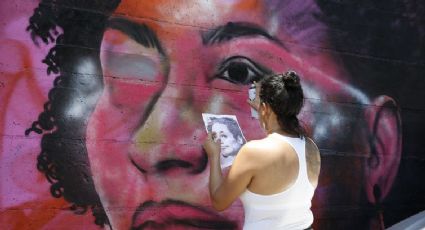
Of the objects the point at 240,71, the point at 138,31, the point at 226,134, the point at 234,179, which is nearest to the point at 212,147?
the point at 234,179

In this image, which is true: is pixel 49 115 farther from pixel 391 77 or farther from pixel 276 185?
pixel 391 77

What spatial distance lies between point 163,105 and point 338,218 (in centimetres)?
169

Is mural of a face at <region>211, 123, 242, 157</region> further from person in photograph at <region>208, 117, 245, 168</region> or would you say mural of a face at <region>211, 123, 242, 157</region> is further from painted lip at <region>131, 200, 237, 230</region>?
painted lip at <region>131, 200, 237, 230</region>

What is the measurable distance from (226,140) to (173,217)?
1.19 meters

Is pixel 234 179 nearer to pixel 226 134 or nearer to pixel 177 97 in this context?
pixel 226 134

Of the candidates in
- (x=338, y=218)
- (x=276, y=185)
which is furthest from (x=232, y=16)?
(x=276, y=185)

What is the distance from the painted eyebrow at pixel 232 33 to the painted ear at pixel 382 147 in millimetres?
1117

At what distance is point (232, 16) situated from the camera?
165 inches

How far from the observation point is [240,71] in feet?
→ 13.8

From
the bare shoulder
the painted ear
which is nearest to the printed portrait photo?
the bare shoulder

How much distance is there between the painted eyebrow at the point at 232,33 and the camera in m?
4.10

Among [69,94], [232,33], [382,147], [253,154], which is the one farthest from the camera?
[382,147]

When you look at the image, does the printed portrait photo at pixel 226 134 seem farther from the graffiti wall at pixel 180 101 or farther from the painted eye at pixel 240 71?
the painted eye at pixel 240 71

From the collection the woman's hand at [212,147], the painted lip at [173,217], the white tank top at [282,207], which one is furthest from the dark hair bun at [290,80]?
the painted lip at [173,217]
